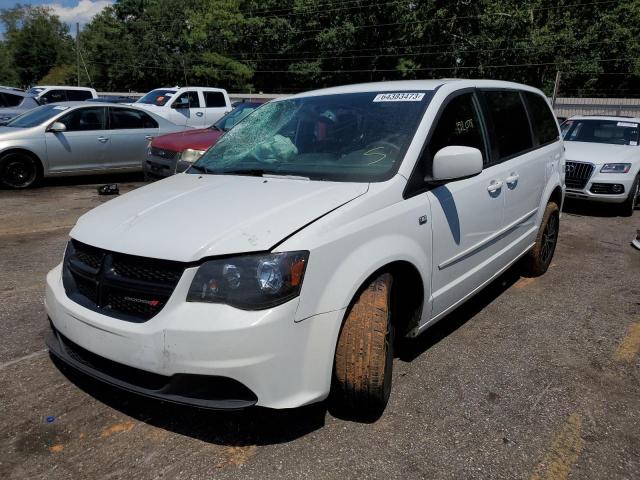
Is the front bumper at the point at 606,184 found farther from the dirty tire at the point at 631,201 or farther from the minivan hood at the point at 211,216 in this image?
the minivan hood at the point at 211,216

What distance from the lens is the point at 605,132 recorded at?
9.69 metres

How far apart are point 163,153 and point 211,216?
6444 mm

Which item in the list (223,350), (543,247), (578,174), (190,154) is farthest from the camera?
(578,174)

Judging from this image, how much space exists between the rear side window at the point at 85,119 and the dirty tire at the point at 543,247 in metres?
8.37

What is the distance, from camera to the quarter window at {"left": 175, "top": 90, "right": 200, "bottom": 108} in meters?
16.2

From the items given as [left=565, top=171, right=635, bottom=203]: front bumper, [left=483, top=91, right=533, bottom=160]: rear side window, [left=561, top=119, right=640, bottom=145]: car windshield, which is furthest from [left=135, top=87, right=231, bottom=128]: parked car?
[left=483, top=91, right=533, bottom=160]: rear side window

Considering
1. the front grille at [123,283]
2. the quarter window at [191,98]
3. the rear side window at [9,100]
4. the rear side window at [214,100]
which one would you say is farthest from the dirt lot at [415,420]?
the rear side window at [214,100]

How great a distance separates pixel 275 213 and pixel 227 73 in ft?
189

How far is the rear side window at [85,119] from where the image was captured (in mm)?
10117

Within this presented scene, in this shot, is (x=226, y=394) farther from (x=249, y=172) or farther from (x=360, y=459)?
(x=249, y=172)

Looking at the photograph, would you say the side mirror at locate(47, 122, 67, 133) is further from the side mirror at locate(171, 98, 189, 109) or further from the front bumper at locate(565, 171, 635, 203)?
the front bumper at locate(565, 171, 635, 203)

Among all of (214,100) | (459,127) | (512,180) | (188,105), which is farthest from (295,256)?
(214,100)

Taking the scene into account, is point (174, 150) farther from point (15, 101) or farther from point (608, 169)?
point (15, 101)

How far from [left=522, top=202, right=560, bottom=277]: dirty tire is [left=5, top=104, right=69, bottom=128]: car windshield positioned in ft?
28.4
